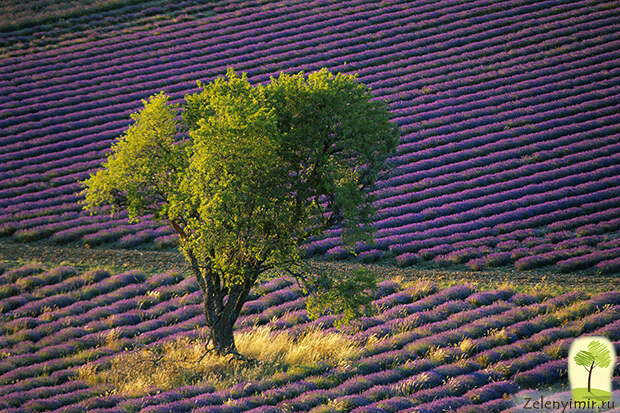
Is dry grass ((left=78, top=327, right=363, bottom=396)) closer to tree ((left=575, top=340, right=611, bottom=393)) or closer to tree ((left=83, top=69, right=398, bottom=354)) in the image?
tree ((left=83, top=69, right=398, bottom=354))

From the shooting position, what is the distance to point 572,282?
20188 mm

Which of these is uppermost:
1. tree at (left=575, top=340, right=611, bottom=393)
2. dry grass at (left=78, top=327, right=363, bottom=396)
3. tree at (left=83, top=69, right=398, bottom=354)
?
tree at (left=83, top=69, right=398, bottom=354)

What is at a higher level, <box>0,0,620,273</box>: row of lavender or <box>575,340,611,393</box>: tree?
<box>0,0,620,273</box>: row of lavender

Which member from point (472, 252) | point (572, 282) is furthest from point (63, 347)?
point (572, 282)

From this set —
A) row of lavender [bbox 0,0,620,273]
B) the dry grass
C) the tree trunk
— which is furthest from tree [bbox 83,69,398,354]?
row of lavender [bbox 0,0,620,273]

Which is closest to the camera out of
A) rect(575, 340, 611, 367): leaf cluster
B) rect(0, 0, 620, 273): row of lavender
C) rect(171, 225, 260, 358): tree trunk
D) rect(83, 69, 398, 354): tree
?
rect(83, 69, 398, 354): tree

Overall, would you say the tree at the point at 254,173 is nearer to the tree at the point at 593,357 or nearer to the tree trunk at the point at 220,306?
the tree trunk at the point at 220,306

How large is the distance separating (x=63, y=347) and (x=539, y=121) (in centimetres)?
2426

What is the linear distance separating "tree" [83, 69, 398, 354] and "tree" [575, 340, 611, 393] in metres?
5.73

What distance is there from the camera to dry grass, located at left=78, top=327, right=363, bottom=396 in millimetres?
14282

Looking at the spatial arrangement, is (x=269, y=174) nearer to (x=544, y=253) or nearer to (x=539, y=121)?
(x=544, y=253)

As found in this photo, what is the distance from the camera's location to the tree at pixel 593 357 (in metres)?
14.4

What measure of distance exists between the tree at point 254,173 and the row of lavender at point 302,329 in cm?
203

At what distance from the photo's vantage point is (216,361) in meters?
15.0
